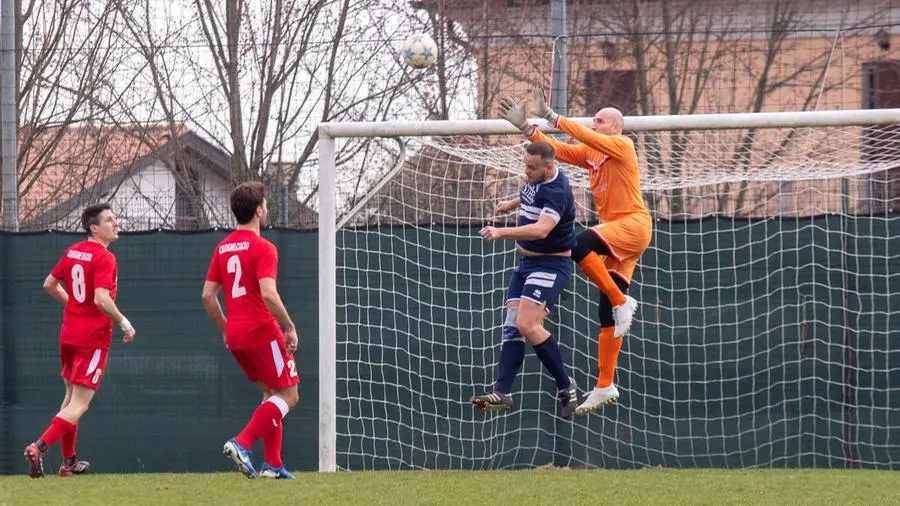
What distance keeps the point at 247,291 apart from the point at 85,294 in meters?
2.14

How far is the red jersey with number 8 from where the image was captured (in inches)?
388

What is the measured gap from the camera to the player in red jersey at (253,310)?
8281 mm

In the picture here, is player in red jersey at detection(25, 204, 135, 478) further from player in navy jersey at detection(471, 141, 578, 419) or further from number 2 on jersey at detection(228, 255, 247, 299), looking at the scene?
player in navy jersey at detection(471, 141, 578, 419)

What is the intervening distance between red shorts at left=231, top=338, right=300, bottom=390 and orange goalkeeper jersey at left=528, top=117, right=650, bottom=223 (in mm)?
2224

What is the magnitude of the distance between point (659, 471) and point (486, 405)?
2.32 meters

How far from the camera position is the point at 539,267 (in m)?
8.63

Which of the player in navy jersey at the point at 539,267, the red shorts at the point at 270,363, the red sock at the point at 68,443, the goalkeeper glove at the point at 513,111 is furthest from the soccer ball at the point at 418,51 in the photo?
the red sock at the point at 68,443

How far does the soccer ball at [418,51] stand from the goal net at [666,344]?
106 cm

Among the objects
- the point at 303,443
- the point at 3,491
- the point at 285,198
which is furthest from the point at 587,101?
the point at 3,491

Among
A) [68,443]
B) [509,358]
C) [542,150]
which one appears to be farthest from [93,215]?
[542,150]

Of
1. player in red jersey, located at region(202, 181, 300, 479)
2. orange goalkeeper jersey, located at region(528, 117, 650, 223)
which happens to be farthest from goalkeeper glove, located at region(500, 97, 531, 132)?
player in red jersey, located at region(202, 181, 300, 479)

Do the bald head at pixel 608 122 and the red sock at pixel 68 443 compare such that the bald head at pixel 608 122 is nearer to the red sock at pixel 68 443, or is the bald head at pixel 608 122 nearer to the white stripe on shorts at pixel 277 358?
the white stripe on shorts at pixel 277 358

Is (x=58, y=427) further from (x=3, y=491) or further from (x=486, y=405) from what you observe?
(x=486, y=405)

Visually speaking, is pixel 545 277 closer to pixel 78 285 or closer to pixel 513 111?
pixel 513 111
